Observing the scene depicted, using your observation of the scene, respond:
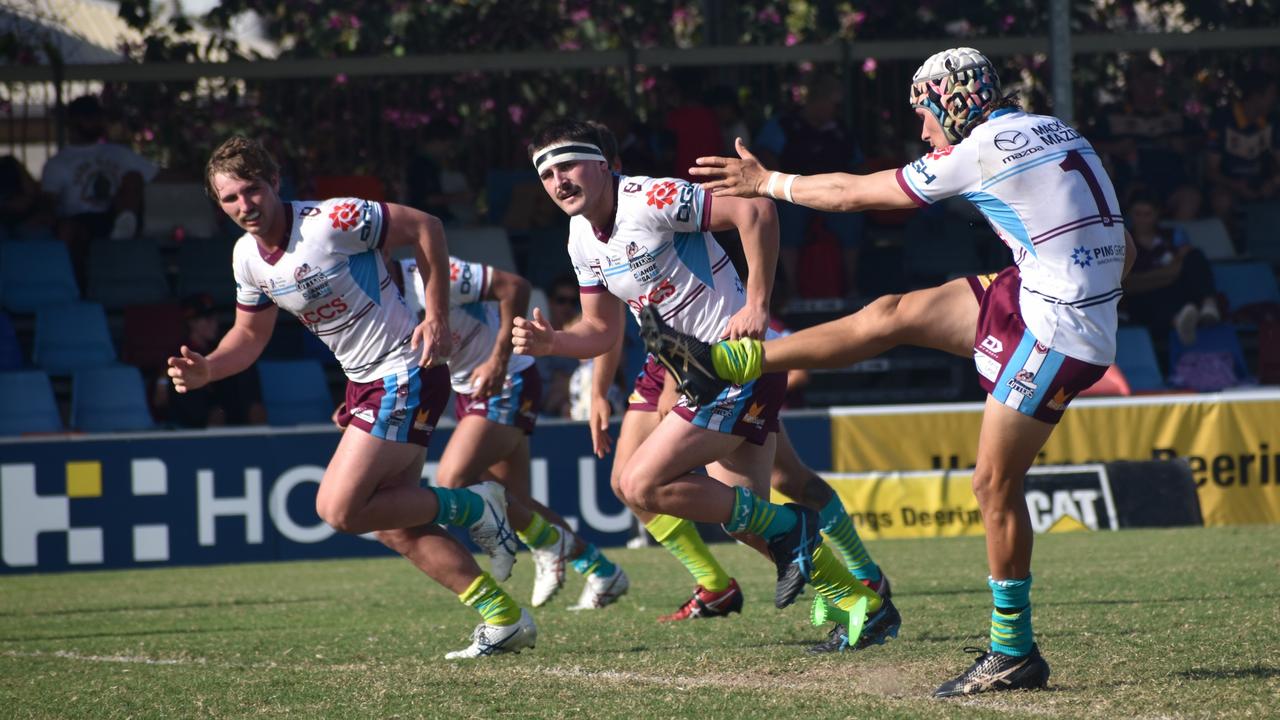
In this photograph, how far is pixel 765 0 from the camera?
18.0 meters

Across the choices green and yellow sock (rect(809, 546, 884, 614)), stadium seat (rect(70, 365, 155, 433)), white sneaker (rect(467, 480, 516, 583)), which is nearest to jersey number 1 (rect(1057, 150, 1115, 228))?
green and yellow sock (rect(809, 546, 884, 614))

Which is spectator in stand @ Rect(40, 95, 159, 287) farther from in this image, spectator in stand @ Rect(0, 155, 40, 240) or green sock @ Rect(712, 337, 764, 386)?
green sock @ Rect(712, 337, 764, 386)

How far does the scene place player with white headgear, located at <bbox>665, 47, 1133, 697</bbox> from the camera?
503 cm

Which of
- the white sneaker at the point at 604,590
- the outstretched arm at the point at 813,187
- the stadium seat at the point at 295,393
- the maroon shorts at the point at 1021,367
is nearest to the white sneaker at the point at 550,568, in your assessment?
the white sneaker at the point at 604,590

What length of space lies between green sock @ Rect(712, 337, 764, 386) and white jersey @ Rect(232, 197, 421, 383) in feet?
4.99

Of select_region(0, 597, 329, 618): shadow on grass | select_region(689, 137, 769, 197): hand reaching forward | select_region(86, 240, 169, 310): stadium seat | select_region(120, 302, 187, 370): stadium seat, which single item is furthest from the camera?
select_region(86, 240, 169, 310): stadium seat

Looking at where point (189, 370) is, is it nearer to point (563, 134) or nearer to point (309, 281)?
point (309, 281)

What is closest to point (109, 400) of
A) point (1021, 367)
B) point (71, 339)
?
point (71, 339)

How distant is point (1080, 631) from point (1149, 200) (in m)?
8.20

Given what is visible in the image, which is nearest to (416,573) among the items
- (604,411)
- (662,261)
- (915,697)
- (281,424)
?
(281,424)

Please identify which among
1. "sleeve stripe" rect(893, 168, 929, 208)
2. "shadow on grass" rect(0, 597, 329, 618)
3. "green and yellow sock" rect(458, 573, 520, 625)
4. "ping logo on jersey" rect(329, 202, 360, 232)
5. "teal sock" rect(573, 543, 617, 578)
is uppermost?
"sleeve stripe" rect(893, 168, 929, 208)

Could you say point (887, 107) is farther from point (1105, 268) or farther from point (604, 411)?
point (1105, 268)

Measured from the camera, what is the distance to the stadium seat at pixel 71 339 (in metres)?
13.7

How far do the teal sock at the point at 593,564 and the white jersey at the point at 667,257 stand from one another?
83.9 inches
